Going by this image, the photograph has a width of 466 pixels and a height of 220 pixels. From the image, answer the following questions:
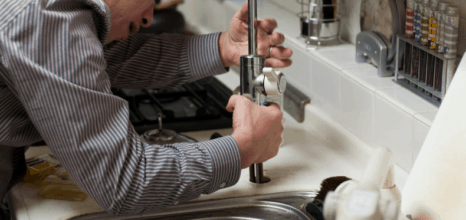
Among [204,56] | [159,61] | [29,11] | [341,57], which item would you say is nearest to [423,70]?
[341,57]

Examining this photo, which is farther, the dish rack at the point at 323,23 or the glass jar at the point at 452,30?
the dish rack at the point at 323,23

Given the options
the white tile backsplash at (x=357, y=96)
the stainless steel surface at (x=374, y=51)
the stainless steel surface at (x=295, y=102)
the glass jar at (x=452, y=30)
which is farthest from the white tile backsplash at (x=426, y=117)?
the stainless steel surface at (x=295, y=102)

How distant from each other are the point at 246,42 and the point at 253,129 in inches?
12.8

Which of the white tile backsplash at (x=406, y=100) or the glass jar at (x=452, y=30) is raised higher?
the glass jar at (x=452, y=30)

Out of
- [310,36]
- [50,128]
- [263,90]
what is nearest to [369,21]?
[310,36]

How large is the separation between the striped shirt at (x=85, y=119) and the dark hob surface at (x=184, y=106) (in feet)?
1.27

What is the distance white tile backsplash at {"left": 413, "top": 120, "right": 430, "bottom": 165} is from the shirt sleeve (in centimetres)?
51

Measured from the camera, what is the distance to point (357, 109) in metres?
1.16

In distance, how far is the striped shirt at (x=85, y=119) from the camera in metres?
0.81

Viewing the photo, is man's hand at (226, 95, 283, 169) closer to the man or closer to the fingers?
the man

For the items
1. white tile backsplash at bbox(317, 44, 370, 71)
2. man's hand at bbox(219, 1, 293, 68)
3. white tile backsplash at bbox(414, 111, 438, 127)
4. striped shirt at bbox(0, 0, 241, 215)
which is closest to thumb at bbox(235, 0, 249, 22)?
man's hand at bbox(219, 1, 293, 68)

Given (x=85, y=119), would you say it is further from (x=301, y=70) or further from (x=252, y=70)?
(x=301, y=70)

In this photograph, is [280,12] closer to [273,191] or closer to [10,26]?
[273,191]

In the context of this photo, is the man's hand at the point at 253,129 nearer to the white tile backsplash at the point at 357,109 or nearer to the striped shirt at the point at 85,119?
the striped shirt at the point at 85,119
